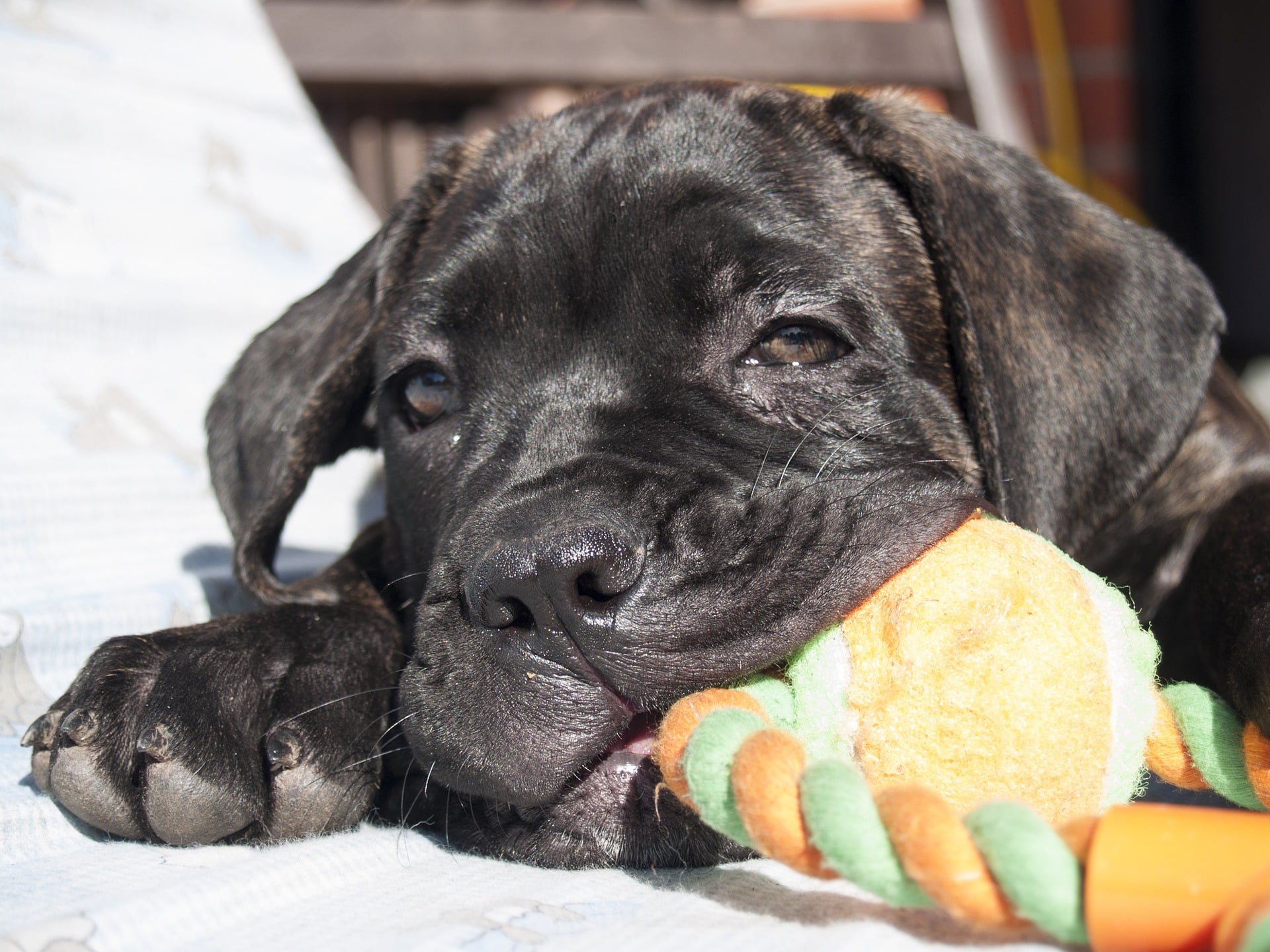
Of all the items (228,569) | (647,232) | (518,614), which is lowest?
(228,569)

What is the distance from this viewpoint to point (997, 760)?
60.1 inches

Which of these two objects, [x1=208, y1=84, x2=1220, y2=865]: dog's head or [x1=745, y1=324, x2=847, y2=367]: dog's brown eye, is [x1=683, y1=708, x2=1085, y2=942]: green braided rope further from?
[x1=745, y1=324, x2=847, y2=367]: dog's brown eye

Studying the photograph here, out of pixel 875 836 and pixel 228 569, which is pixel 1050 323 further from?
pixel 228 569

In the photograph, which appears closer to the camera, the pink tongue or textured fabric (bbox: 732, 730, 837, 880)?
textured fabric (bbox: 732, 730, 837, 880)

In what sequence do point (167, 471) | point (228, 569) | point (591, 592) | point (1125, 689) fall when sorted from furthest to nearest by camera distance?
point (167, 471) < point (228, 569) < point (591, 592) < point (1125, 689)

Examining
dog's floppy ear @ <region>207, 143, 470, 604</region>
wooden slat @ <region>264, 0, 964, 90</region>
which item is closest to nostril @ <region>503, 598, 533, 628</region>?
dog's floppy ear @ <region>207, 143, 470, 604</region>

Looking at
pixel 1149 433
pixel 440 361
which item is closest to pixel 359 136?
pixel 440 361

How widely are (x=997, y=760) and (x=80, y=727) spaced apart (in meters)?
1.38

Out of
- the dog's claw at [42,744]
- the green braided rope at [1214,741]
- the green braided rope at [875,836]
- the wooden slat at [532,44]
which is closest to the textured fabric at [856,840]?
the green braided rope at [875,836]

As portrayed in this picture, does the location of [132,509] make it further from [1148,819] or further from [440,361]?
[1148,819]

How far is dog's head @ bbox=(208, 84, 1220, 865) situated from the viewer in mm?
1787

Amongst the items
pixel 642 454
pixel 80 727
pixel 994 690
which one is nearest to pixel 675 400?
pixel 642 454

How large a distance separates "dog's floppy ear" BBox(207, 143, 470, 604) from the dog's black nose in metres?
0.94

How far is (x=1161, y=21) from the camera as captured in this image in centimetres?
792
